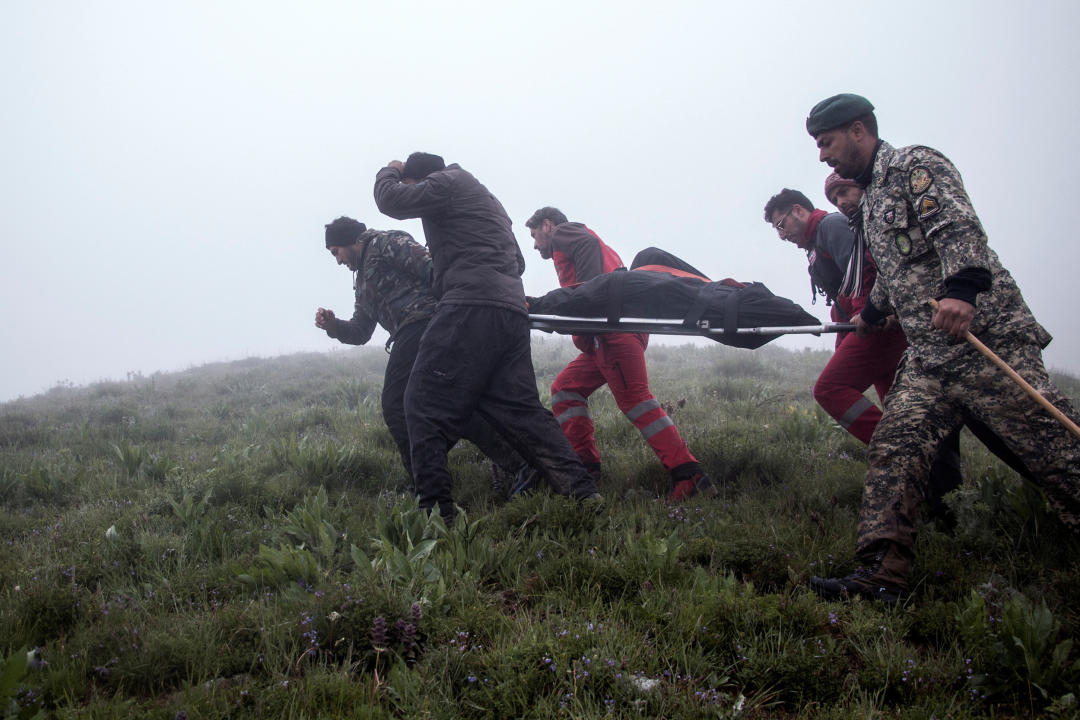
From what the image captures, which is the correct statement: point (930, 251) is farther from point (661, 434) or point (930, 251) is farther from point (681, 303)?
point (661, 434)

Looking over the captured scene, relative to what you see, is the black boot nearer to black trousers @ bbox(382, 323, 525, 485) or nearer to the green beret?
the green beret

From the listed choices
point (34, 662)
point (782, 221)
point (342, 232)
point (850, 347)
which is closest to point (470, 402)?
point (342, 232)

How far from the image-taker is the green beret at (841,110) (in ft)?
11.9

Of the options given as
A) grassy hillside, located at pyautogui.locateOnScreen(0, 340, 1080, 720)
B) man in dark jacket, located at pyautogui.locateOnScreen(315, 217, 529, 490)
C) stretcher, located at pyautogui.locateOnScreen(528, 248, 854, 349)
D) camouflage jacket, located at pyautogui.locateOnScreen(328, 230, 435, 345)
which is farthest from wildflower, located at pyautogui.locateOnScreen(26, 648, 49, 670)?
stretcher, located at pyautogui.locateOnScreen(528, 248, 854, 349)

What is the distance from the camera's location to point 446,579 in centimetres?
325

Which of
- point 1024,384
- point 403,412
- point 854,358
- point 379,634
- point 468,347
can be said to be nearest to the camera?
point 379,634

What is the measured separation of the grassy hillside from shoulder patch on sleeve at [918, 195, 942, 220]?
63.6 inches

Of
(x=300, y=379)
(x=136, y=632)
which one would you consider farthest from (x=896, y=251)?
(x=300, y=379)

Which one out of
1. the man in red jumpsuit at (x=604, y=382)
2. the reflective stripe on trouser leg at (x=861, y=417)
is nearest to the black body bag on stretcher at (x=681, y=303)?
the man in red jumpsuit at (x=604, y=382)

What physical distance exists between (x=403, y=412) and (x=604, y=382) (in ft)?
5.74

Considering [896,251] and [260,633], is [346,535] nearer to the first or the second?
[260,633]

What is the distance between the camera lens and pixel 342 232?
18.8 ft

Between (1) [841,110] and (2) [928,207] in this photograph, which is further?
(1) [841,110]

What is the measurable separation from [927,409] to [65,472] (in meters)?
6.96
